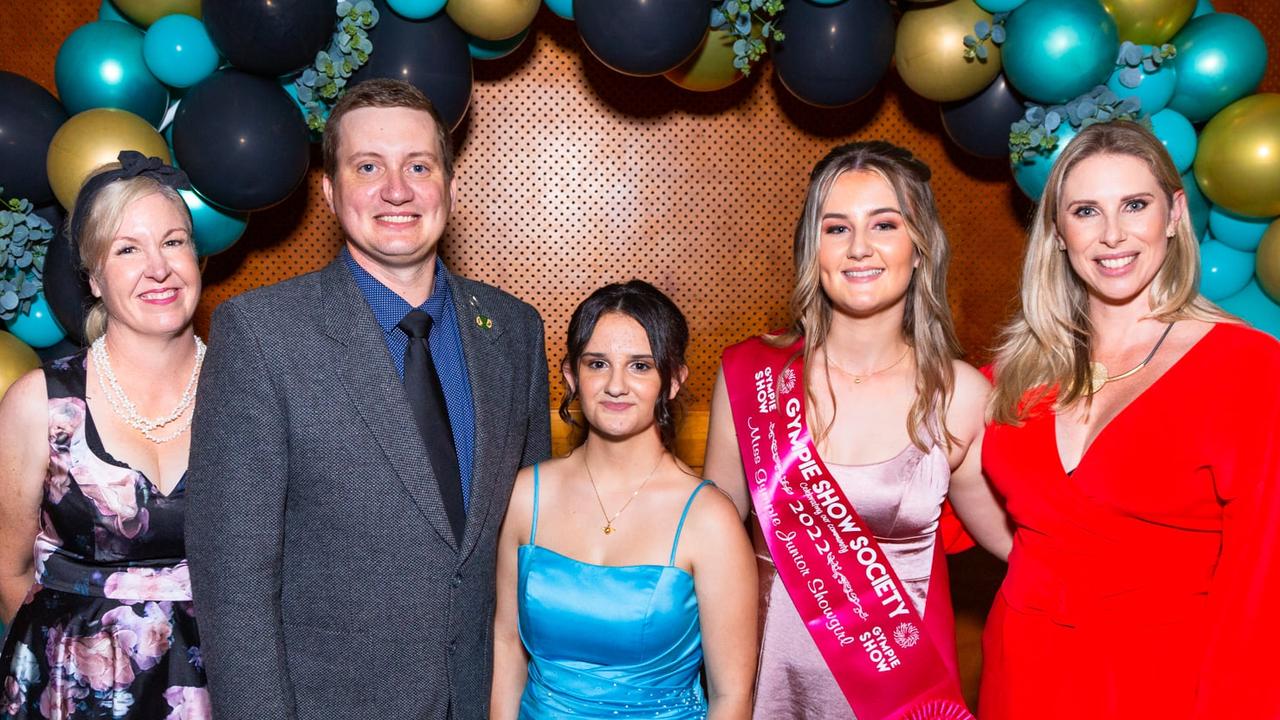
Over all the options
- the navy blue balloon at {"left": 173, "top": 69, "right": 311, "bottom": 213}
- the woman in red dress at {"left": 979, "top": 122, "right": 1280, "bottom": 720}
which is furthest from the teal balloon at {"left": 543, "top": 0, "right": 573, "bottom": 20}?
the woman in red dress at {"left": 979, "top": 122, "right": 1280, "bottom": 720}

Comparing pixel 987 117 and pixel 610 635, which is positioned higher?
pixel 987 117

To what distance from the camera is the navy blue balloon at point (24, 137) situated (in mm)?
2717

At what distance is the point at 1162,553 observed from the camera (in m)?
A: 1.84

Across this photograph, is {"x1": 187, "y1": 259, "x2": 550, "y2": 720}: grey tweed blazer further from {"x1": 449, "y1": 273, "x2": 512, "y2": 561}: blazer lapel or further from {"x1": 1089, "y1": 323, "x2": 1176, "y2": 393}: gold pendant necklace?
{"x1": 1089, "y1": 323, "x2": 1176, "y2": 393}: gold pendant necklace

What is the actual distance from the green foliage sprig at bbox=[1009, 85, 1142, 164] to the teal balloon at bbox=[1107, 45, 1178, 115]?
0.04 m

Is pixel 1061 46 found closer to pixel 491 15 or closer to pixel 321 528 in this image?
pixel 491 15

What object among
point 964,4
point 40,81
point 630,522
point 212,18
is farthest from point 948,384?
point 40,81

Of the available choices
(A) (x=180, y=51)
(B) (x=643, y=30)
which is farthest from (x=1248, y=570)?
(A) (x=180, y=51)

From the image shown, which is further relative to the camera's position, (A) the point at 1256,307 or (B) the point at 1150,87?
(A) the point at 1256,307

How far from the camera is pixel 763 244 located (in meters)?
3.89

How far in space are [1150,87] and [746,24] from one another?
1.11m

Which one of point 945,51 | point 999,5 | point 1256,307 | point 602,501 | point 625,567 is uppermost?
point 999,5

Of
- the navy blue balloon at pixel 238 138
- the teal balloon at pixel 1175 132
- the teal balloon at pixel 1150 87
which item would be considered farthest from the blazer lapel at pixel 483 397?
the teal balloon at pixel 1175 132

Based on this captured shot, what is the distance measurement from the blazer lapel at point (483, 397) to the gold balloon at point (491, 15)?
108 centimetres
